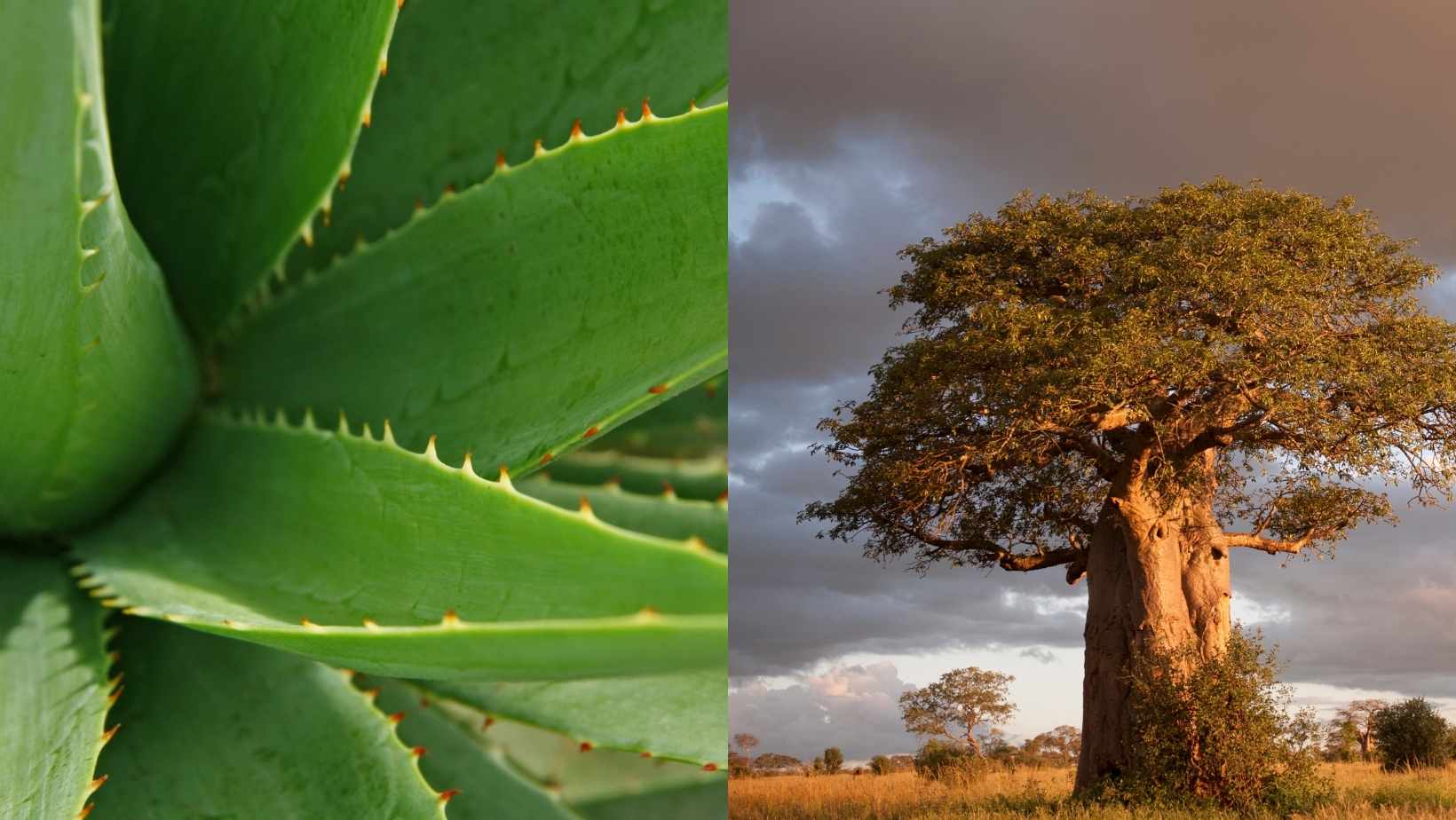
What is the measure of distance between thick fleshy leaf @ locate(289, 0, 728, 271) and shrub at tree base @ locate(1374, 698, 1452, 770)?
732 cm

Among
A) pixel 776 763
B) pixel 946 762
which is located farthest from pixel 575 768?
pixel 946 762

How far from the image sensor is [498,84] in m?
0.51

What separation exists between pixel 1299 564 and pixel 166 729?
6692mm

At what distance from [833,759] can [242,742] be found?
7.99 m

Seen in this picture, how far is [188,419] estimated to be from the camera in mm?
471

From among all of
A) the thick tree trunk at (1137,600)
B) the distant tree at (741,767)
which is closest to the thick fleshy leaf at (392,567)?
the thick tree trunk at (1137,600)

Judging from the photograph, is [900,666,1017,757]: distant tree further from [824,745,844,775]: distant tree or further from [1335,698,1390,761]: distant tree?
[1335,698,1390,761]: distant tree

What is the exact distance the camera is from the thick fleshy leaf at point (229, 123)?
1.42 feet

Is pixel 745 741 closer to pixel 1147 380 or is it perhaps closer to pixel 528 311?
pixel 1147 380

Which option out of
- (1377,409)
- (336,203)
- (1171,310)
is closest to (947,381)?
(1171,310)

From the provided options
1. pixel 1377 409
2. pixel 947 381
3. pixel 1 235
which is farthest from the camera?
pixel 947 381

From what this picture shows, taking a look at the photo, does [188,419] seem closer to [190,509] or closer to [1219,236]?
[190,509]

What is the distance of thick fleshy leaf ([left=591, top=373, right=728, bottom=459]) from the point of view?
1.73 ft

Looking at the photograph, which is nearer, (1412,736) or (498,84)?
(498,84)
